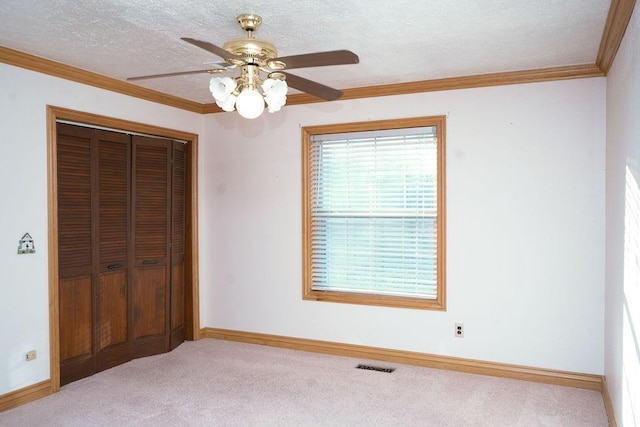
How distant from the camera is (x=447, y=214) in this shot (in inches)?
167

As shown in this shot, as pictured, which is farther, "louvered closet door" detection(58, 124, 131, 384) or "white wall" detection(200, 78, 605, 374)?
"louvered closet door" detection(58, 124, 131, 384)

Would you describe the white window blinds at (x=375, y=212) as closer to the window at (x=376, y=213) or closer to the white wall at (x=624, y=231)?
the window at (x=376, y=213)

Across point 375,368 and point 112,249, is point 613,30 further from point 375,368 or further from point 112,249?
point 112,249

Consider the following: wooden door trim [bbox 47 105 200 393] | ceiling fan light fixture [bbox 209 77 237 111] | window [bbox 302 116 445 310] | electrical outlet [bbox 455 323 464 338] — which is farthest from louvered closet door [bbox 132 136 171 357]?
electrical outlet [bbox 455 323 464 338]

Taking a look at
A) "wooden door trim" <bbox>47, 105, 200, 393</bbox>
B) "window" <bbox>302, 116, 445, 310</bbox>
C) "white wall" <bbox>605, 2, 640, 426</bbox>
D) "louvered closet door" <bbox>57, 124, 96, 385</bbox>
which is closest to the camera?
"white wall" <bbox>605, 2, 640, 426</bbox>

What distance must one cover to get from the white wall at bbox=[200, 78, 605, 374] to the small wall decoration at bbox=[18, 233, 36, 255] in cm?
206

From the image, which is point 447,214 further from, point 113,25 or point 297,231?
point 113,25

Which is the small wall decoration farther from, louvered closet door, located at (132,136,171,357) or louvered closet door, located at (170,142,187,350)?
louvered closet door, located at (170,142,187,350)

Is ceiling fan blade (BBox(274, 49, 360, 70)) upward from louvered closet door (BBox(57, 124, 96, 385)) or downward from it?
upward

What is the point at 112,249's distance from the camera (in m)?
4.31

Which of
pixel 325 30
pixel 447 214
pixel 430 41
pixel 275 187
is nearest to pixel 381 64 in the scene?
pixel 430 41

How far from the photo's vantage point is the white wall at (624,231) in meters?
2.26

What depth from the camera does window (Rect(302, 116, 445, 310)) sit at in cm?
435

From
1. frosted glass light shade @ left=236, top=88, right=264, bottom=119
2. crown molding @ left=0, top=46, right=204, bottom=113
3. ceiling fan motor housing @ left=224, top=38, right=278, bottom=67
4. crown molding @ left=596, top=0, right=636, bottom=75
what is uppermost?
crown molding @ left=0, top=46, right=204, bottom=113
